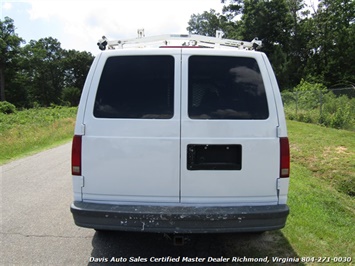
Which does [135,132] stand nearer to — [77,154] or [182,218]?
[77,154]

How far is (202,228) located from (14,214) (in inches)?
132

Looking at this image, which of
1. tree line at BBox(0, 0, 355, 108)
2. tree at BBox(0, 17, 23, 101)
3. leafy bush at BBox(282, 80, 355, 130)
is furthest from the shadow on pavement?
tree at BBox(0, 17, 23, 101)

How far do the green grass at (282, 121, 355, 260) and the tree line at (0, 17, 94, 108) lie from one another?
67894 millimetres

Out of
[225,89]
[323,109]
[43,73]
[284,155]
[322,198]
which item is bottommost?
[322,198]

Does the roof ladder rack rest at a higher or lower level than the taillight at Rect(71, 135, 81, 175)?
higher

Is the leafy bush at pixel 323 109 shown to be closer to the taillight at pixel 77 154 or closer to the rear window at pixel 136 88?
the rear window at pixel 136 88

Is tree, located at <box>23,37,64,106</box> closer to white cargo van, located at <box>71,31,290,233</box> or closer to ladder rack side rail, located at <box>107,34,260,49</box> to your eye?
ladder rack side rail, located at <box>107,34,260,49</box>

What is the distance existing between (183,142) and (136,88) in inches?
28.2

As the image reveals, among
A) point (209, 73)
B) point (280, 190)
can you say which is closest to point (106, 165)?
point (209, 73)

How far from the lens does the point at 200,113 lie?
300 cm

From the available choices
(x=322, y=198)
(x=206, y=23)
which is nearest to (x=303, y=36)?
(x=206, y=23)

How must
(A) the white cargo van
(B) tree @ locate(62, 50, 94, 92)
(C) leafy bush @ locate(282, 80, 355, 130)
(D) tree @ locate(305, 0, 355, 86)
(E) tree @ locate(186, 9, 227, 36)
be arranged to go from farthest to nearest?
(B) tree @ locate(62, 50, 94, 92) < (E) tree @ locate(186, 9, 227, 36) < (D) tree @ locate(305, 0, 355, 86) < (C) leafy bush @ locate(282, 80, 355, 130) < (A) the white cargo van

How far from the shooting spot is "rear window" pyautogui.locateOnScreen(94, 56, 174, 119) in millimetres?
3021

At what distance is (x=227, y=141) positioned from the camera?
2.96 meters
